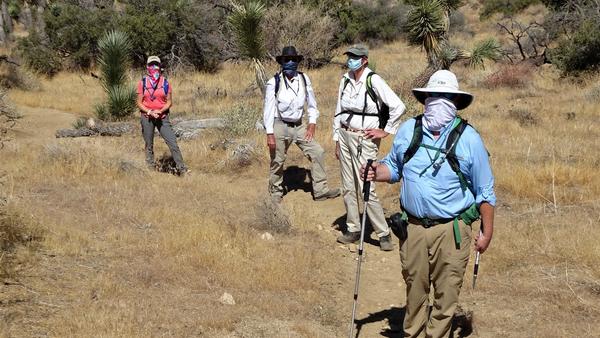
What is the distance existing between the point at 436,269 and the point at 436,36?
36.2ft

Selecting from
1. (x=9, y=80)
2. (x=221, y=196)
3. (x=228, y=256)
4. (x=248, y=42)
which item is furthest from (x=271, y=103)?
(x=9, y=80)

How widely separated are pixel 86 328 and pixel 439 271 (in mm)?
2307

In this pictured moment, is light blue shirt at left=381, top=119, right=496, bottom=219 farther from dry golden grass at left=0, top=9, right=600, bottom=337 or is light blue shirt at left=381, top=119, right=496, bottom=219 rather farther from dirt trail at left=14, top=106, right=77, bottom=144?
dirt trail at left=14, top=106, right=77, bottom=144

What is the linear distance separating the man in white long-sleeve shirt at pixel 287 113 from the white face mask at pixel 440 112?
3629mm

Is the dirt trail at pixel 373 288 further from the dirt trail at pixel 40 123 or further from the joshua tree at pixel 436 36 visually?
the joshua tree at pixel 436 36

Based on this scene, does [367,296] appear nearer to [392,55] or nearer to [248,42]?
[248,42]

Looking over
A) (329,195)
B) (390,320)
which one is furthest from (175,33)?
(390,320)

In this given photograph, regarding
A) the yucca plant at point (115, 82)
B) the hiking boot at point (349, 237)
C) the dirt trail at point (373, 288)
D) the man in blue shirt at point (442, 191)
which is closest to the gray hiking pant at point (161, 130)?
the dirt trail at point (373, 288)

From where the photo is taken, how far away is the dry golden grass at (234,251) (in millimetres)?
4500

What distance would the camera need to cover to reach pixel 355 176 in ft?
20.9

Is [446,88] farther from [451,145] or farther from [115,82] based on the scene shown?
[115,82]

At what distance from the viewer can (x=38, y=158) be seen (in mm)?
8961

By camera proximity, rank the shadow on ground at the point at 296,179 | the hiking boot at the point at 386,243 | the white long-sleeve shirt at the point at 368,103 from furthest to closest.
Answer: the shadow on ground at the point at 296,179 < the hiking boot at the point at 386,243 < the white long-sleeve shirt at the point at 368,103

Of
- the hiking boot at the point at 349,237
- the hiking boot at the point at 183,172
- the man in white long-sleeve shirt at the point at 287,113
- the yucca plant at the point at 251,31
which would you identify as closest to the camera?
the hiking boot at the point at 349,237
